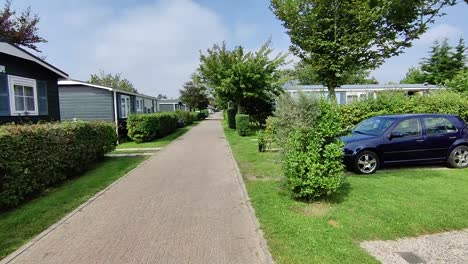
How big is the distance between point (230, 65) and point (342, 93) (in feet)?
42.7

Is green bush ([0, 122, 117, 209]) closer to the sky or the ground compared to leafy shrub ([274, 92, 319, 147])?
closer to the ground

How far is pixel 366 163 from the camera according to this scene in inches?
319

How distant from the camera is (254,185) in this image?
7.18 m

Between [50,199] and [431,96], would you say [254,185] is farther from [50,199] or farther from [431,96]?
[431,96]

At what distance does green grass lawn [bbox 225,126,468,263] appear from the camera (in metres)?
3.86

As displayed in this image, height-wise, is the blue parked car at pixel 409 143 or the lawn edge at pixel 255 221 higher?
the blue parked car at pixel 409 143

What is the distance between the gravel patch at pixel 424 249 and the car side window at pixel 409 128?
15.0ft

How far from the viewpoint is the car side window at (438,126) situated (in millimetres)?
8594

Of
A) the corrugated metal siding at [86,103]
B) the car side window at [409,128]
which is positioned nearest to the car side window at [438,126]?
the car side window at [409,128]

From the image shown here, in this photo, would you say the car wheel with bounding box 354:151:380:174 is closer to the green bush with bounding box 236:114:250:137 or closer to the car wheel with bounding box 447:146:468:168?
the car wheel with bounding box 447:146:468:168

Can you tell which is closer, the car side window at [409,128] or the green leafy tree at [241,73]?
the car side window at [409,128]

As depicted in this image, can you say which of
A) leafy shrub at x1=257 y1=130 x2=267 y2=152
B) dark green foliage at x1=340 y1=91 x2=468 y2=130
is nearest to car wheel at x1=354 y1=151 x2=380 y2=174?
dark green foliage at x1=340 y1=91 x2=468 y2=130

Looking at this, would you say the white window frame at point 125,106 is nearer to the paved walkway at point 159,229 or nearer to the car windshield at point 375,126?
the paved walkway at point 159,229

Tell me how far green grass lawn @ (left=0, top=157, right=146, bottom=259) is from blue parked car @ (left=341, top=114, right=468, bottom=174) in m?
6.51
